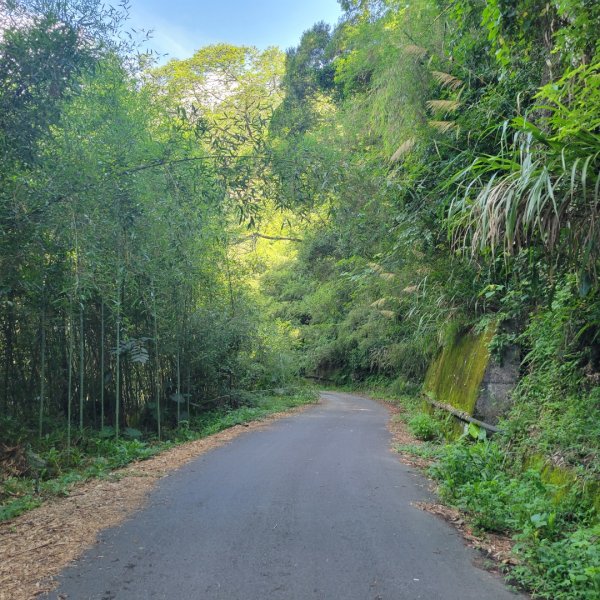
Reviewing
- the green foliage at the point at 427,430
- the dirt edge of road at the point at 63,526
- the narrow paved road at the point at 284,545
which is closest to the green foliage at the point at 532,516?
the narrow paved road at the point at 284,545

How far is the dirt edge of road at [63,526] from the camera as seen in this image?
411 centimetres

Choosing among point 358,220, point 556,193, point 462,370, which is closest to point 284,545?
point 556,193

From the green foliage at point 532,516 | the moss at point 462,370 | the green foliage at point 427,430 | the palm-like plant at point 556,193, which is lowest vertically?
the green foliage at point 427,430

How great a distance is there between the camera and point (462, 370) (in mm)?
10672

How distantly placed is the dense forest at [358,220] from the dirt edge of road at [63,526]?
645 mm

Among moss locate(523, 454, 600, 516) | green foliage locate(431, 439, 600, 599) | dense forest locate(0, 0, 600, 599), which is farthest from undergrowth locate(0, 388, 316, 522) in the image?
moss locate(523, 454, 600, 516)

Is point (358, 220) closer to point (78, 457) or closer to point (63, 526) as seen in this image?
point (78, 457)

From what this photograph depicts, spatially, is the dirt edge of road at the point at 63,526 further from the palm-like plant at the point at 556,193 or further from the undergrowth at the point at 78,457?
the palm-like plant at the point at 556,193

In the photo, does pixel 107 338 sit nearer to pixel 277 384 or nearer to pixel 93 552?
pixel 93 552

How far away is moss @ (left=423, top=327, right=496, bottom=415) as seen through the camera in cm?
928

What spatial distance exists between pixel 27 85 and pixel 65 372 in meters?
6.77

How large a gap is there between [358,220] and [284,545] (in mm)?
8124

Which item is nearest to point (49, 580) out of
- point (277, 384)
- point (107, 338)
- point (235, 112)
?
point (235, 112)

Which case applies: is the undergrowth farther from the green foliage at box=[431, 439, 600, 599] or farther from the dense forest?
the green foliage at box=[431, 439, 600, 599]
